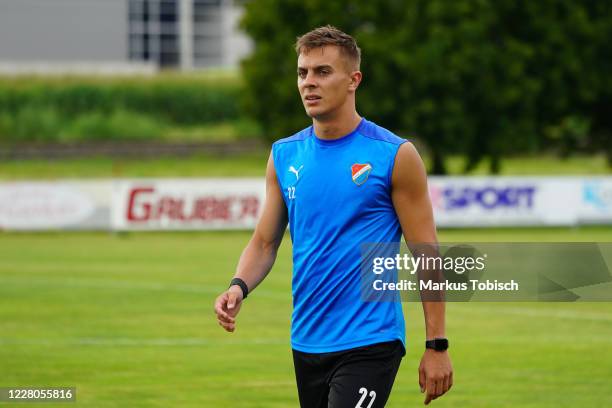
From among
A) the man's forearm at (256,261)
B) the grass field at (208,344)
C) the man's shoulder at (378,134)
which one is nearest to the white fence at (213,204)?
the grass field at (208,344)

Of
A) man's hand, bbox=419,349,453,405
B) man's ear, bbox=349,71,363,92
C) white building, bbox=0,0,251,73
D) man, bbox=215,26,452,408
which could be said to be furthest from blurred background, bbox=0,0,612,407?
man's ear, bbox=349,71,363,92

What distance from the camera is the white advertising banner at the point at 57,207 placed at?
32719 mm

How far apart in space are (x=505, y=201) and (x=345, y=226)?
28.3 meters

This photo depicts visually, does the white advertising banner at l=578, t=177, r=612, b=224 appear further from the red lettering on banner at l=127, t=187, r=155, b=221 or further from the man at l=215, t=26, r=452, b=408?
the man at l=215, t=26, r=452, b=408

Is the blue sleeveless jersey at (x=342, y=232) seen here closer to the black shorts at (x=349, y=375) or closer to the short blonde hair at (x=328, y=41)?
the black shorts at (x=349, y=375)

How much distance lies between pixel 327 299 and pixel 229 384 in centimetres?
612

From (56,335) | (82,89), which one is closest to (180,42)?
(82,89)

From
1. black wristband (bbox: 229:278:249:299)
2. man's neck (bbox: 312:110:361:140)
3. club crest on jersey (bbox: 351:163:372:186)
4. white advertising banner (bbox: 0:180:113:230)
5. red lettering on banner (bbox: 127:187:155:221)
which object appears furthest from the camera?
red lettering on banner (bbox: 127:187:155:221)

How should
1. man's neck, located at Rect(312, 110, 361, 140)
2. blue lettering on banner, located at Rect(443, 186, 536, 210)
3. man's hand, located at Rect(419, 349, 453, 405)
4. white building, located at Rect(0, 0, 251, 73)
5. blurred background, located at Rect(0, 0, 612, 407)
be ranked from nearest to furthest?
man's hand, located at Rect(419, 349, 453, 405), man's neck, located at Rect(312, 110, 361, 140), blurred background, located at Rect(0, 0, 612, 407), blue lettering on banner, located at Rect(443, 186, 536, 210), white building, located at Rect(0, 0, 251, 73)

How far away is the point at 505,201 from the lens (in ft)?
111

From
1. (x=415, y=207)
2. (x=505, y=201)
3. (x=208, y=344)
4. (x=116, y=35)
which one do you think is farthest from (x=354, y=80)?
(x=116, y=35)

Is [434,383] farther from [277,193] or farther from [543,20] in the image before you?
[543,20]

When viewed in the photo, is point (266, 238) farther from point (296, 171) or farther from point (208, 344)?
point (208, 344)

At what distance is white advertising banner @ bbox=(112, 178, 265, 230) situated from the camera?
32750 millimetres
